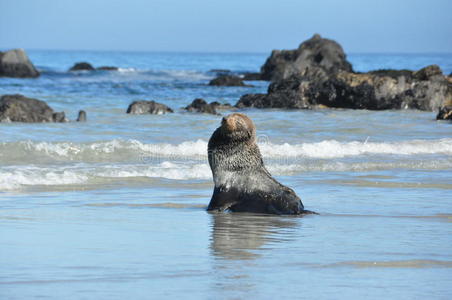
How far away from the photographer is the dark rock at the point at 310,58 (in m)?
51.6

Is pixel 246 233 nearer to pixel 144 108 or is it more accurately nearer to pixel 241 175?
pixel 241 175

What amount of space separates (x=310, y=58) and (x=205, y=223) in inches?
1800

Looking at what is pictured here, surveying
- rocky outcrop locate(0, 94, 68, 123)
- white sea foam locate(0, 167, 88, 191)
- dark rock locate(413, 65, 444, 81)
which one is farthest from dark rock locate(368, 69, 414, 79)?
white sea foam locate(0, 167, 88, 191)

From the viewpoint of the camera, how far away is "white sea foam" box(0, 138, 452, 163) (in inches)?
552

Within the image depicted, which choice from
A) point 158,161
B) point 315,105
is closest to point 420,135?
point 158,161

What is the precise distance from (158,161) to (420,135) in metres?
7.44

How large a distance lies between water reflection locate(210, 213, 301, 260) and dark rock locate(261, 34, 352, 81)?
137ft

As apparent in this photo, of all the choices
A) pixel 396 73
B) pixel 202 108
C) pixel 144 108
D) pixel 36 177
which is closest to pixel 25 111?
pixel 144 108

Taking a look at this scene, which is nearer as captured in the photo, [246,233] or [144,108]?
[246,233]

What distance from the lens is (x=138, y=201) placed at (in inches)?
372

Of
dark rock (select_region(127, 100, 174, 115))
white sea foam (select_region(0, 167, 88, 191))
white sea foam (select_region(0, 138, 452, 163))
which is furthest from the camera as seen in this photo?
dark rock (select_region(127, 100, 174, 115))

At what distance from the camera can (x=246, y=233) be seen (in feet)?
24.0

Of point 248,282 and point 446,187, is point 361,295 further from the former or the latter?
point 446,187

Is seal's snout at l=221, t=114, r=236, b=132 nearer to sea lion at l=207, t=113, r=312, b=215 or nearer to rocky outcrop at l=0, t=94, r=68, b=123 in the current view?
sea lion at l=207, t=113, r=312, b=215
